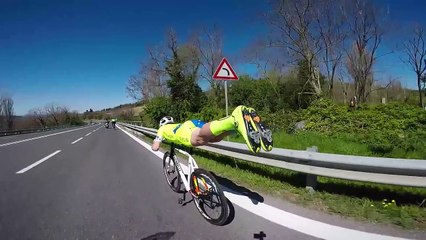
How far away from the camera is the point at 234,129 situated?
347cm

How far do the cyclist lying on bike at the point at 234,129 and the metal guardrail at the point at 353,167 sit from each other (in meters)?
1.62

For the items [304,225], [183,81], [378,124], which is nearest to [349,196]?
Answer: [304,225]

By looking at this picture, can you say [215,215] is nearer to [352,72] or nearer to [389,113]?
[389,113]

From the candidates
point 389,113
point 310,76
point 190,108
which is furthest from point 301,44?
point 389,113

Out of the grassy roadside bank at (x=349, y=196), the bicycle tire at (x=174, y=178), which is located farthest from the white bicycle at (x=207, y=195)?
the grassy roadside bank at (x=349, y=196)

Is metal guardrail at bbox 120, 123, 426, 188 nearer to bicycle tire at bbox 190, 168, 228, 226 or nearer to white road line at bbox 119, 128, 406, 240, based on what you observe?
white road line at bbox 119, 128, 406, 240

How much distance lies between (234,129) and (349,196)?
2.48 meters

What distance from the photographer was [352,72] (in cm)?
3272

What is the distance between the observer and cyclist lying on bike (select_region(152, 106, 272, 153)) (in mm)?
3207

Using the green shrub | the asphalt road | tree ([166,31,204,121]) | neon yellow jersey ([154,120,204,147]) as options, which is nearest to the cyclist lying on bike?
neon yellow jersey ([154,120,204,147])

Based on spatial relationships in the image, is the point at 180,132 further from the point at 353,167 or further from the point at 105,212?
the point at 353,167

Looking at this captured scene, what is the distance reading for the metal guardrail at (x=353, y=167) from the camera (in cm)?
372

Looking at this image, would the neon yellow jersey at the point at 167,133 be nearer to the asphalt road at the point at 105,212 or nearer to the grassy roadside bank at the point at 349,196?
the asphalt road at the point at 105,212

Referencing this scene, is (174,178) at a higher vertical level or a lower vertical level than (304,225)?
higher
